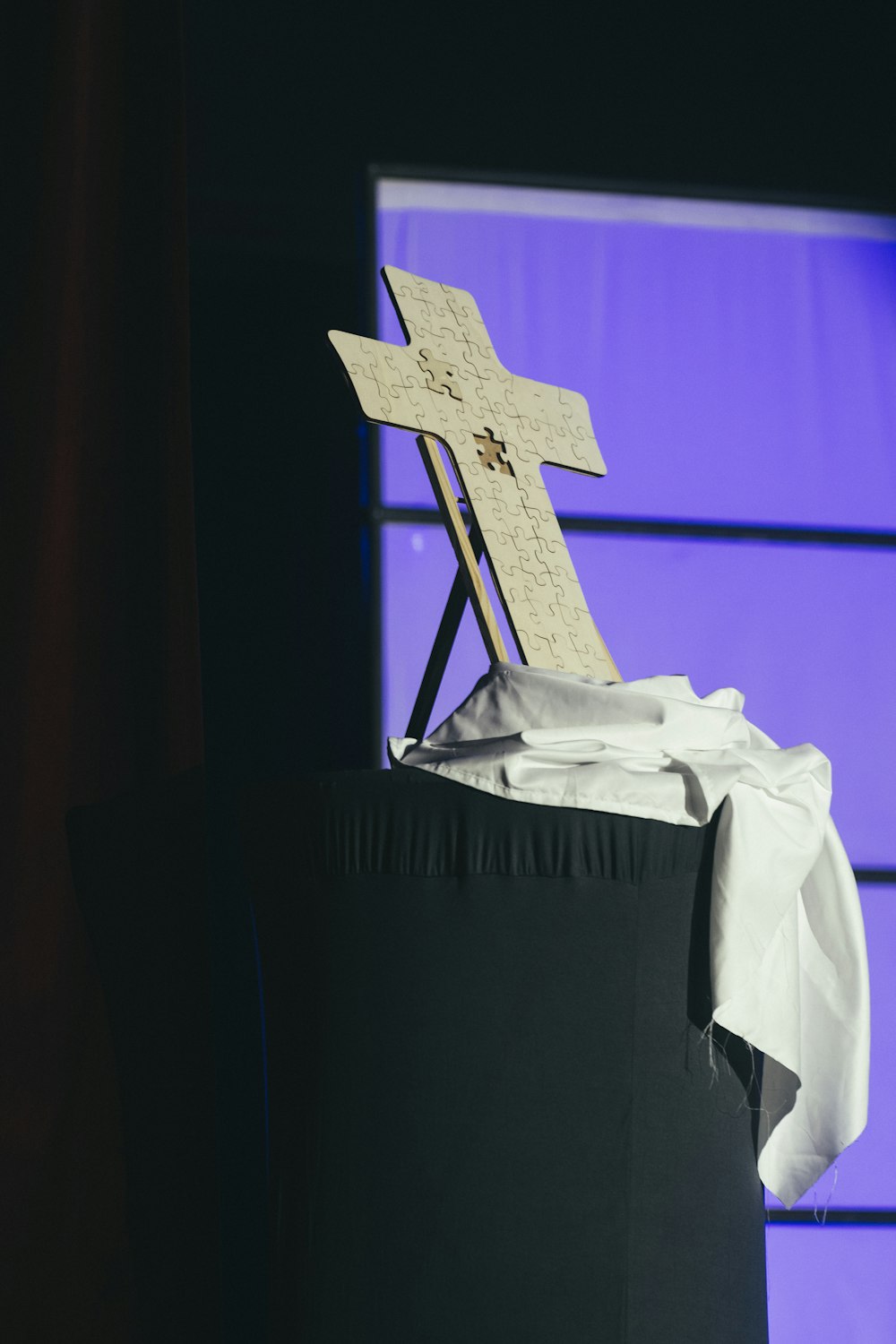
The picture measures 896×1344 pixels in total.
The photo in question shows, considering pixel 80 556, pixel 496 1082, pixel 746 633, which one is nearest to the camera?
pixel 496 1082

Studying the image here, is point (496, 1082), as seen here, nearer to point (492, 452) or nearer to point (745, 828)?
point (745, 828)

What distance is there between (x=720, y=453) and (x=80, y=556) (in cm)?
103

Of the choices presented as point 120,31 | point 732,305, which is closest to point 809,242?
point 732,305

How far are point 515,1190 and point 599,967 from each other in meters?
0.19

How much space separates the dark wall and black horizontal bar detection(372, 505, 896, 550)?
0.76 feet

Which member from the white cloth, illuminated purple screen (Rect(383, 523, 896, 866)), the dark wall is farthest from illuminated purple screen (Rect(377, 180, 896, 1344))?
the white cloth

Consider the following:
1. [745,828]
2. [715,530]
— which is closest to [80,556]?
[715,530]

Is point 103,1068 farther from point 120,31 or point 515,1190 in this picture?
point 120,31

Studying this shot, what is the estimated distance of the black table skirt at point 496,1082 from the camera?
100 centimetres

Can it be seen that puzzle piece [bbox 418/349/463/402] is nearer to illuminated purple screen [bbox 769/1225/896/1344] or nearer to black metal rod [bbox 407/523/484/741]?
black metal rod [bbox 407/523/484/741]

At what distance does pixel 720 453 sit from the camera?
2.08 metres

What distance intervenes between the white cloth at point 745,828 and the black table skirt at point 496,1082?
1.2 inches

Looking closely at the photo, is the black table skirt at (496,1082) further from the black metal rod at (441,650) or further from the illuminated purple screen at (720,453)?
the illuminated purple screen at (720,453)

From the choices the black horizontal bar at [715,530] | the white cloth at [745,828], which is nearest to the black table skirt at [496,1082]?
the white cloth at [745,828]
